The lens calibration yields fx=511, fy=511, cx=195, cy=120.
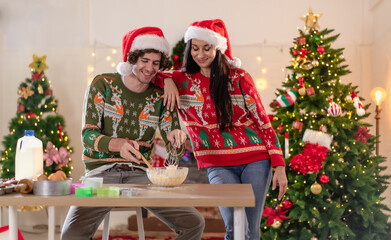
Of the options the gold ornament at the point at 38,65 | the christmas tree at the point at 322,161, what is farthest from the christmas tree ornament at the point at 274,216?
the gold ornament at the point at 38,65

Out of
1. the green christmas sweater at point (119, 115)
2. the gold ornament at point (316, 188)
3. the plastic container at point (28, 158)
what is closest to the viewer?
the plastic container at point (28, 158)

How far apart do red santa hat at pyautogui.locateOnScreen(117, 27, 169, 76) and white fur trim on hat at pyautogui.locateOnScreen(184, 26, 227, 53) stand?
0.47ft

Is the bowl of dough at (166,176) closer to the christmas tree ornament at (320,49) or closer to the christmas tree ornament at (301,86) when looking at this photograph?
the christmas tree ornament at (301,86)

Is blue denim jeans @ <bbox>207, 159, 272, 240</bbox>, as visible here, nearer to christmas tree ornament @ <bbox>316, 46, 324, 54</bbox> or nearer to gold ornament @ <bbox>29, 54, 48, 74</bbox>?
christmas tree ornament @ <bbox>316, 46, 324, 54</bbox>

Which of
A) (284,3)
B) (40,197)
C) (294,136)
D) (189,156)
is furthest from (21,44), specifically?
(40,197)

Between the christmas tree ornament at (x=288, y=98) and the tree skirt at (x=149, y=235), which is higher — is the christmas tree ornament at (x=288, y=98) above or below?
above

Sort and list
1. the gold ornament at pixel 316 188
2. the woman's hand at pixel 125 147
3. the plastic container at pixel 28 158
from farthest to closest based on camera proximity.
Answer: the gold ornament at pixel 316 188 → the woman's hand at pixel 125 147 → the plastic container at pixel 28 158

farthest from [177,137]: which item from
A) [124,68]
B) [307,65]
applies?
[307,65]

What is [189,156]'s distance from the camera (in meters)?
5.40

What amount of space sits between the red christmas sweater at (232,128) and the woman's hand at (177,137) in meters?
0.17

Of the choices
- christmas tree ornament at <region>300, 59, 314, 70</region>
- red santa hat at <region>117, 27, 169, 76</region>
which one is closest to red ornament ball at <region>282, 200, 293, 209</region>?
christmas tree ornament at <region>300, 59, 314, 70</region>

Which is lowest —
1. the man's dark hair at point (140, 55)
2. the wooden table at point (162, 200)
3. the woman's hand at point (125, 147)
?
the wooden table at point (162, 200)

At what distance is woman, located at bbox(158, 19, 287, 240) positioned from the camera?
7.88ft

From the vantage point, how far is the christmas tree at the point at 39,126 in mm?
4969
